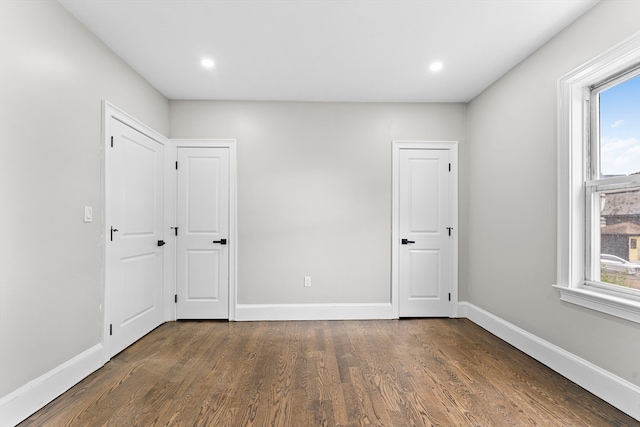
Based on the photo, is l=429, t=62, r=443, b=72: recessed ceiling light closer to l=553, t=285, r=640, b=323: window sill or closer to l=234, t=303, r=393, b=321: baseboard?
l=553, t=285, r=640, b=323: window sill

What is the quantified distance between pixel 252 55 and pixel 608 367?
350 cm

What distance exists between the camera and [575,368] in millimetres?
2371

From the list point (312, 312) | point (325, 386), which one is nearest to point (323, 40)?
point (325, 386)

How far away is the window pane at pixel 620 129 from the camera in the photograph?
83.4 inches

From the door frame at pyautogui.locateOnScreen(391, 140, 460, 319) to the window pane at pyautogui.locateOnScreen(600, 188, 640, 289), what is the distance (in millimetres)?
1731

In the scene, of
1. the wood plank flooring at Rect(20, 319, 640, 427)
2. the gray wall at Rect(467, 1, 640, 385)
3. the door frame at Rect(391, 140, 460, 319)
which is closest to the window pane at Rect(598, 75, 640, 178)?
the gray wall at Rect(467, 1, 640, 385)

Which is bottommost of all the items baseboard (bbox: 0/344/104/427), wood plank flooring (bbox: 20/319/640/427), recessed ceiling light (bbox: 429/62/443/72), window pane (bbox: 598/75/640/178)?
wood plank flooring (bbox: 20/319/640/427)

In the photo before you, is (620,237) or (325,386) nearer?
(620,237)

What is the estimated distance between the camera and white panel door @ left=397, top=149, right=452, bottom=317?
4.04 metres

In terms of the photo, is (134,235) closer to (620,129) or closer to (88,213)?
(88,213)

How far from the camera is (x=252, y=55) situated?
2914 mm

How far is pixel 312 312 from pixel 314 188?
1.48 metres

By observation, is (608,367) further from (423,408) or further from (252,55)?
(252,55)

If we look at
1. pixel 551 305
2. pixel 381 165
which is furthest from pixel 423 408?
pixel 381 165
